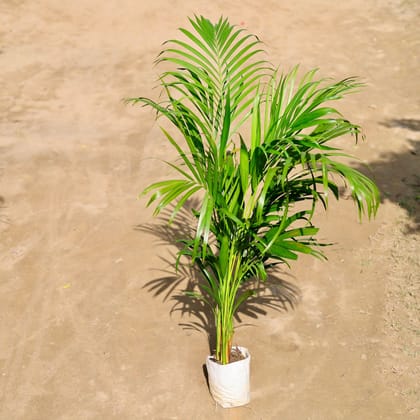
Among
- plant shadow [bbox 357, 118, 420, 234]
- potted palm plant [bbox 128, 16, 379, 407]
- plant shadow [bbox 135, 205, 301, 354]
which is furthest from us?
plant shadow [bbox 357, 118, 420, 234]

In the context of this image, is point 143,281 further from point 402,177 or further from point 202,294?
point 402,177

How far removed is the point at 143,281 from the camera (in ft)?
20.5

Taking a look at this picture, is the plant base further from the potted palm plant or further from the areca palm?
the areca palm

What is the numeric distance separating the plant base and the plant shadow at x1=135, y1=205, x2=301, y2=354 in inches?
22.1

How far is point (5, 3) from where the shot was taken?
42.0ft

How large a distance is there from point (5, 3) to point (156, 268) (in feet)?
27.5

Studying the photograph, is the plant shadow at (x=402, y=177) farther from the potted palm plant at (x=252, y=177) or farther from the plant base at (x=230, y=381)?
the potted palm plant at (x=252, y=177)

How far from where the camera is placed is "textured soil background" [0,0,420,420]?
201 inches

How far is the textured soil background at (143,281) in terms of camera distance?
511cm

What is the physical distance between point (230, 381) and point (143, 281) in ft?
5.73

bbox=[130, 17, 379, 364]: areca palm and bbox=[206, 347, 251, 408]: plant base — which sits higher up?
bbox=[130, 17, 379, 364]: areca palm

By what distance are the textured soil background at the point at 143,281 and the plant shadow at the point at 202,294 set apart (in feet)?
0.06

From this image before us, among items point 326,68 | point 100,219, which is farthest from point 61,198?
point 326,68

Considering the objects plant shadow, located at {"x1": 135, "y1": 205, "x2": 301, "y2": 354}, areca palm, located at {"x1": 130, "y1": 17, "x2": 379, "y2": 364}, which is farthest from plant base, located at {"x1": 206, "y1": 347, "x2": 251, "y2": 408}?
plant shadow, located at {"x1": 135, "y1": 205, "x2": 301, "y2": 354}
